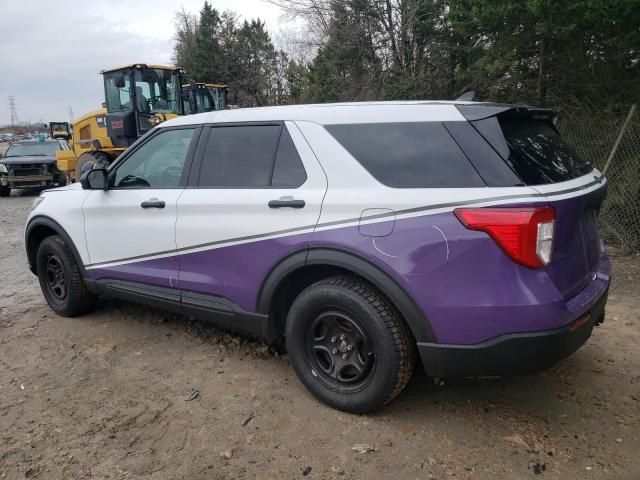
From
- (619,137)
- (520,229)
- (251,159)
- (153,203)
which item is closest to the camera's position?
(520,229)

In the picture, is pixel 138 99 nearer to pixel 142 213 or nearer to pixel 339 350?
pixel 142 213

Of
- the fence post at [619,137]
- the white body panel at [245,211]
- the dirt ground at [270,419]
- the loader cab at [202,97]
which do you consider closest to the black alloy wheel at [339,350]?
the dirt ground at [270,419]

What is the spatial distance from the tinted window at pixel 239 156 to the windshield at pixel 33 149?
15.9 m

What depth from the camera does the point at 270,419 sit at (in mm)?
3031

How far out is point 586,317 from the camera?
8.74 feet

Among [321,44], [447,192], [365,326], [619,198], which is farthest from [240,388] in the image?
[321,44]

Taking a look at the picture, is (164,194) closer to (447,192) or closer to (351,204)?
(351,204)

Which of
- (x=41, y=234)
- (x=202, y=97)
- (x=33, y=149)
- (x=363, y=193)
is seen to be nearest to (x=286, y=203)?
(x=363, y=193)

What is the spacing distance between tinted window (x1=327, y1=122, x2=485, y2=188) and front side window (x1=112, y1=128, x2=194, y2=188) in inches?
53.7

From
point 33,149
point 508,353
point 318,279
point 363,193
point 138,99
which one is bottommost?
point 508,353

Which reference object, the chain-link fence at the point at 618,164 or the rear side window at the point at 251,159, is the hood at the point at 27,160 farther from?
the chain-link fence at the point at 618,164

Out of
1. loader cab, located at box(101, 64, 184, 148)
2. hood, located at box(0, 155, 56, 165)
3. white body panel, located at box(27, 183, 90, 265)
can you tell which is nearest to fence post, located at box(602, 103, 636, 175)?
white body panel, located at box(27, 183, 90, 265)

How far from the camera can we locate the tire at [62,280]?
14.9ft

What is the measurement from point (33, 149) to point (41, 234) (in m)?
14.6
